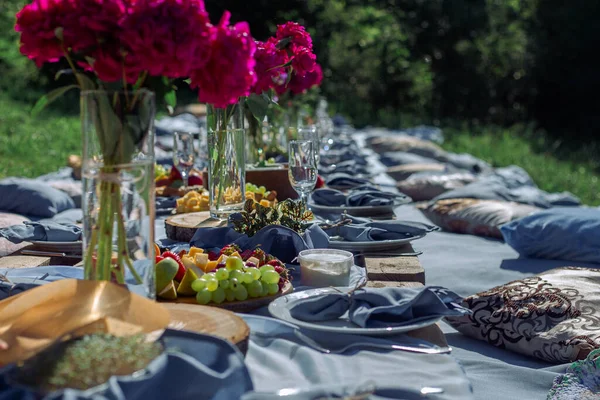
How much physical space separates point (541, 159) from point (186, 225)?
7.91 meters

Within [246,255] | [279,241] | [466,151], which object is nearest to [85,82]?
[246,255]

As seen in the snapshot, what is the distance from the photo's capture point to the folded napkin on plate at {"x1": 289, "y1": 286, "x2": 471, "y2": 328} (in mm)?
1466

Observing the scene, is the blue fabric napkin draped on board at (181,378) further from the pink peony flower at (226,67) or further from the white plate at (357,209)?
the white plate at (357,209)

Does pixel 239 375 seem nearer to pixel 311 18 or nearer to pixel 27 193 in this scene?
pixel 27 193

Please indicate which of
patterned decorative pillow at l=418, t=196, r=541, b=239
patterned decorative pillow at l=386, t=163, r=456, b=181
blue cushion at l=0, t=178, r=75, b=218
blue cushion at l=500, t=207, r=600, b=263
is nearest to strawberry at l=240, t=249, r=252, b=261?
blue cushion at l=500, t=207, r=600, b=263

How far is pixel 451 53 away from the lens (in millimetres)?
14570

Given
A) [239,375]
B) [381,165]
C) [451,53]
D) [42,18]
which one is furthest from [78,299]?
[451,53]

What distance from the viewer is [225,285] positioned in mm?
1569

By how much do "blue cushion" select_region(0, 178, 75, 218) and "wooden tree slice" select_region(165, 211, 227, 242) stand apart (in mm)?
1294

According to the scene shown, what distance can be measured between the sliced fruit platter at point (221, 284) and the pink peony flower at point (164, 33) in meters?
0.48

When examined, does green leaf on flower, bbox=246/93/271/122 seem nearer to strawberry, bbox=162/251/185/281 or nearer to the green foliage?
the green foliage

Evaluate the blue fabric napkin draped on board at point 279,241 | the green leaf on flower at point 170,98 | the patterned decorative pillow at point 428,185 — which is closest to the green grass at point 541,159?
the patterned decorative pillow at point 428,185

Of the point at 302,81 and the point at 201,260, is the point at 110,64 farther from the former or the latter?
the point at 302,81

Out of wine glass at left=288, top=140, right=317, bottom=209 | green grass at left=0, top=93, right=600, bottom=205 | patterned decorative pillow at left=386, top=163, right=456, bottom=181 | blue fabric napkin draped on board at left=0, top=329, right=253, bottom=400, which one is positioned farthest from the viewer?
green grass at left=0, top=93, right=600, bottom=205
